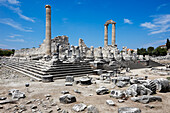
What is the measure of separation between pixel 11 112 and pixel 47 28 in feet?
54.9

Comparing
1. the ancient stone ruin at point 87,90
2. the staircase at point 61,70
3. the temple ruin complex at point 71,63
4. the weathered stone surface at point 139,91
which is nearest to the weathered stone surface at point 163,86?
the ancient stone ruin at point 87,90

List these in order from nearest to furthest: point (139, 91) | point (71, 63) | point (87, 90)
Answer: point (139, 91) < point (87, 90) < point (71, 63)

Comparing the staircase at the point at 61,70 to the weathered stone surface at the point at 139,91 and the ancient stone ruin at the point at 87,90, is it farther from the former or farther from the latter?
the weathered stone surface at the point at 139,91

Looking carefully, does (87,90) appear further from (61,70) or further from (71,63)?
(71,63)

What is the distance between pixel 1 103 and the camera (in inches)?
156

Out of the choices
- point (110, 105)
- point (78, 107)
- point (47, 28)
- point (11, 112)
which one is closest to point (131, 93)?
point (110, 105)

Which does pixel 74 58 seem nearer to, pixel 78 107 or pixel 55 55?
pixel 55 55

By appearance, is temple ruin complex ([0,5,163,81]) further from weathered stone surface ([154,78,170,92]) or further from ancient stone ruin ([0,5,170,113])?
weathered stone surface ([154,78,170,92])

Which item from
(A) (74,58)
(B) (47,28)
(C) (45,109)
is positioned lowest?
(C) (45,109)

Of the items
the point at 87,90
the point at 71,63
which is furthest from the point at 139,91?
the point at 71,63

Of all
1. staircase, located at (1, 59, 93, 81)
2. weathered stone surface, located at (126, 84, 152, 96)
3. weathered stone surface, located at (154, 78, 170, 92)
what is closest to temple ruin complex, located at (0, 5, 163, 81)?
staircase, located at (1, 59, 93, 81)

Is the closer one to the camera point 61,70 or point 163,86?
point 163,86

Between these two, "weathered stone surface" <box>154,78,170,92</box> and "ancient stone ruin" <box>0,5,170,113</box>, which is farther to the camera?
"weathered stone surface" <box>154,78,170,92</box>

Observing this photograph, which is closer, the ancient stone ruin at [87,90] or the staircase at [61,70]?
the ancient stone ruin at [87,90]
